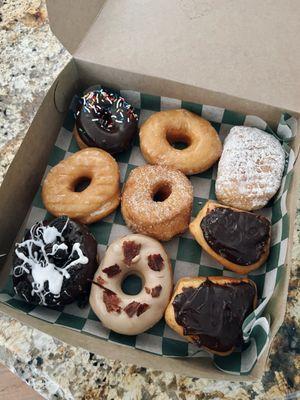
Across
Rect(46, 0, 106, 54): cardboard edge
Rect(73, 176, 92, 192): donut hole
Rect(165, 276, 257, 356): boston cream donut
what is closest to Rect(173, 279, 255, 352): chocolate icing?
Rect(165, 276, 257, 356): boston cream donut

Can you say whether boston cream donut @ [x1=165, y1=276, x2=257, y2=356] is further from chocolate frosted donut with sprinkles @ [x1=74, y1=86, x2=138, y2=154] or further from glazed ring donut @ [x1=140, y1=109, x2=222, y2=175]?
chocolate frosted donut with sprinkles @ [x1=74, y1=86, x2=138, y2=154]

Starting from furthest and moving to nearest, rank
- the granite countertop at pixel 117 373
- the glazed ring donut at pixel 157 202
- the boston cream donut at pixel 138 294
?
the glazed ring donut at pixel 157 202, the boston cream donut at pixel 138 294, the granite countertop at pixel 117 373

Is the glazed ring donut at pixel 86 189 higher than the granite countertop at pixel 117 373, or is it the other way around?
the glazed ring donut at pixel 86 189

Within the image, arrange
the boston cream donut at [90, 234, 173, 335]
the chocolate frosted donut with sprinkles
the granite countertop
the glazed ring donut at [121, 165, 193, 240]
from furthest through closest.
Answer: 1. the chocolate frosted donut with sprinkles
2. the glazed ring donut at [121, 165, 193, 240]
3. the boston cream donut at [90, 234, 173, 335]
4. the granite countertop

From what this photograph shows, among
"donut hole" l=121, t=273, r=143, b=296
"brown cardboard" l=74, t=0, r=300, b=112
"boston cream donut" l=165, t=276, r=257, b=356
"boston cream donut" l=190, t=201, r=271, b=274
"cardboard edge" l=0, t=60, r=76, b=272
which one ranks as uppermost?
"brown cardboard" l=74, t=0, r=300, b=112

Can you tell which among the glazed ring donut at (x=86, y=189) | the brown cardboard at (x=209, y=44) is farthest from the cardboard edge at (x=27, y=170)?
the brown cardboard at (x=209, y=44)

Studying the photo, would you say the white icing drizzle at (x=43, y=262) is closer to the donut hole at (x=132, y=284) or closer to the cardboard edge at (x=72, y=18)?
the donut hole at (x=132, y=284)

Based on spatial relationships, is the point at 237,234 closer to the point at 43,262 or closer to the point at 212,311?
the point at 212,311
